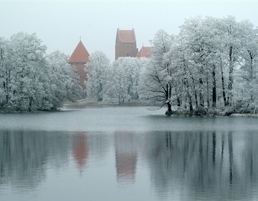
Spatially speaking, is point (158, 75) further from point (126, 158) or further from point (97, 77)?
point (97, 77)

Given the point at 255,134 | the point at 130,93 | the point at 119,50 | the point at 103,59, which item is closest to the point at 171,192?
the point at 255,134

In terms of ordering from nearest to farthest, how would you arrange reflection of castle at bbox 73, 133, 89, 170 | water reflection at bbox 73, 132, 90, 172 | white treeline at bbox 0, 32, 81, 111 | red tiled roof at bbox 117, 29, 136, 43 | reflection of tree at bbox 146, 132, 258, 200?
reflection of tree at bbox 146, 132, 258, 200 → water reflection at bbox 73, 132, 90, 172 → reflection of castle at bbox 73, 133, 89, 170 → white treeline at bbox 0, 32, 81, 111 → red tiled roof at bbox 117, 29, 136, 43

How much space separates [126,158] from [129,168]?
2.04 metres

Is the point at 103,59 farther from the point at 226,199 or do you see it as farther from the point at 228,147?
the point at 226,199

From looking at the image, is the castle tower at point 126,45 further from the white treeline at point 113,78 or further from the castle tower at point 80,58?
the white treeline at point 113,78

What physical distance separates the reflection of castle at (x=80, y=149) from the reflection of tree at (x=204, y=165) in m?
2.31

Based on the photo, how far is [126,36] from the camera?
480 ft

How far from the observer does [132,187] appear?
11.6m

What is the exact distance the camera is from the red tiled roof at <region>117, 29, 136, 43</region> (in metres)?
145

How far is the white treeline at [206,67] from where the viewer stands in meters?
41.8

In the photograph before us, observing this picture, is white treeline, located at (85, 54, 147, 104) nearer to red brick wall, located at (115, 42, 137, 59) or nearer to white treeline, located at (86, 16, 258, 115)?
white treeline, located at (86, 16, 258, 115)

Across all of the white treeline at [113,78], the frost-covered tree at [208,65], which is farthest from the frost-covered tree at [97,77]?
the frost-covered tree at [208,65]

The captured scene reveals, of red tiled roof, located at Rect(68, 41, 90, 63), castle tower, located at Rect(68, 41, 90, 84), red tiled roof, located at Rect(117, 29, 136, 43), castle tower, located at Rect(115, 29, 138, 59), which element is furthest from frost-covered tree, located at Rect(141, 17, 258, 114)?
red tiled roof, located at Rect(117, 29, 136, 43)

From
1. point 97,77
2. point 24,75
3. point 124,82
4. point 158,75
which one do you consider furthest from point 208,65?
point 97,77
